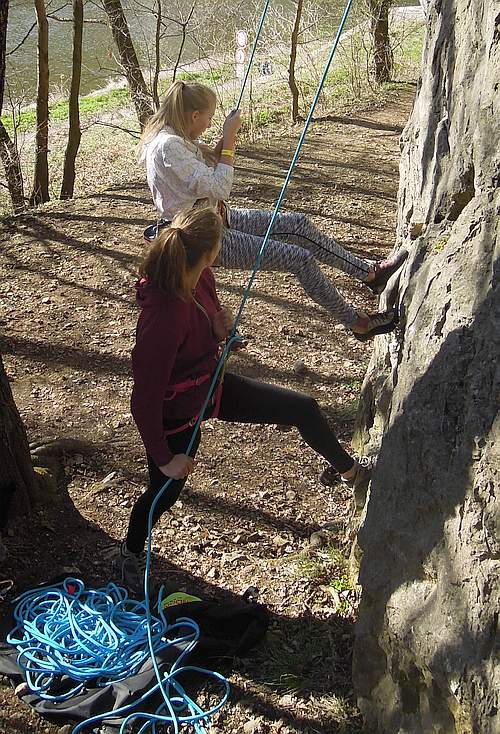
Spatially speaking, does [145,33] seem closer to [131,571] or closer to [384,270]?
[384,270]

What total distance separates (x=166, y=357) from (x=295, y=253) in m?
1.14

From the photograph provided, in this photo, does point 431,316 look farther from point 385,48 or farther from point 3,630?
point 385,48

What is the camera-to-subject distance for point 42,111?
888 centimetres

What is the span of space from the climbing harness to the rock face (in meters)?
0.55

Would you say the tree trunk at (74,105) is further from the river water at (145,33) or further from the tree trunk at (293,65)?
the tree trunk at (293,65)

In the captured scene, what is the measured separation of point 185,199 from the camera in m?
3.46

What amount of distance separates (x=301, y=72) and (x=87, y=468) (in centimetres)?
1184

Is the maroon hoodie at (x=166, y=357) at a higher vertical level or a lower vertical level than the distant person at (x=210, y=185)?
lower

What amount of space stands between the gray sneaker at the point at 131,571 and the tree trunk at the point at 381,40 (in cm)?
1112

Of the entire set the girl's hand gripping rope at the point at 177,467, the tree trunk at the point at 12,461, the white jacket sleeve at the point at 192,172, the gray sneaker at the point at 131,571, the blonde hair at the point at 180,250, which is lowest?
the gray sneaker at the point at 131,571

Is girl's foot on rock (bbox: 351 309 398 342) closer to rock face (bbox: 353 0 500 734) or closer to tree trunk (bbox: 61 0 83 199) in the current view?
rock face (bbox: 353 0 500 734)

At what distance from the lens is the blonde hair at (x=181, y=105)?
11.1 feet

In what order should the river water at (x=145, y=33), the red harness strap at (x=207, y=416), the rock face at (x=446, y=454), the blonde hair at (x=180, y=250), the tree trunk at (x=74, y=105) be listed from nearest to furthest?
1. the rock face at (x=446, y=454)
2. the blonde hair at (x=180, y=250)
3. the red harness strap at (x=207, y=416)
4. the tree trunk at (x=74, y=105)
5. the river water at (x=145, y=33)

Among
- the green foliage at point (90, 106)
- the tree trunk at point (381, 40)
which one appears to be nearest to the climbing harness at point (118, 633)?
the tree trunk at point (381, 40)
